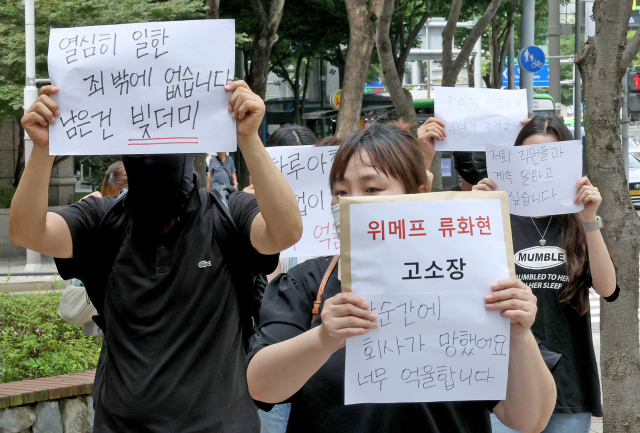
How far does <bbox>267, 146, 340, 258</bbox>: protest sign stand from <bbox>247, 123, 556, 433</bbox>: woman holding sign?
154cm

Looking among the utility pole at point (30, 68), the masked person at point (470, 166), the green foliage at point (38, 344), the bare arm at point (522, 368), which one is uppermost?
the utility pole at point (30, 68)

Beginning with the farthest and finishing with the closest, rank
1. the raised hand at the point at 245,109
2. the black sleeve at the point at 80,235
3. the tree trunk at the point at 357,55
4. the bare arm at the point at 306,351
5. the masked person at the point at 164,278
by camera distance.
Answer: the tree trunk at the point at 357,55 → the black sleeve at the point at 80,235 → the masked person at the point at 164,278 → the raised hand at the point at 245,109 → the bare arm at the point at 306,351

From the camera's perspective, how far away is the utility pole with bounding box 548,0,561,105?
16781 mm

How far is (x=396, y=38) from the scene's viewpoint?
68.7 ft

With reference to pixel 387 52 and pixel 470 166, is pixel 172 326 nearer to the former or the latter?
pixel 470 166

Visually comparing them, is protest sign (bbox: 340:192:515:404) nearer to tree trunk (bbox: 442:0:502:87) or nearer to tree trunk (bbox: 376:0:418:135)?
tree trunk (bbox: 376:0:418:135)

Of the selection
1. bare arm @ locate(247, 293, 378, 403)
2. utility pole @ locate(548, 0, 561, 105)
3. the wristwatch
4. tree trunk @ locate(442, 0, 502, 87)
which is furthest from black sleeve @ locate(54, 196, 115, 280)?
utility pole @ locate(548, 0, 561, 105)

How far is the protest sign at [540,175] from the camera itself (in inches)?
120

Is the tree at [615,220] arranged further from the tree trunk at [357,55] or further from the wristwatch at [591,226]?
the tree trunk at [357,55]

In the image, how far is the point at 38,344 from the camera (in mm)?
5059

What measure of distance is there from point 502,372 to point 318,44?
749 inches

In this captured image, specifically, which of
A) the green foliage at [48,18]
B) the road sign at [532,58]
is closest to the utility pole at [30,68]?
the green foliage at [48,18]

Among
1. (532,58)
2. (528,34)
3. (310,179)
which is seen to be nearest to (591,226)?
(310,179)

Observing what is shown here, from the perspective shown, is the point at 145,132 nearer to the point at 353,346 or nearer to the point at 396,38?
the point at 353,346
